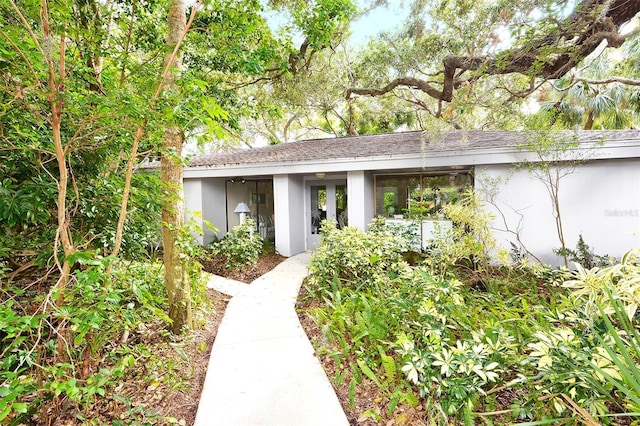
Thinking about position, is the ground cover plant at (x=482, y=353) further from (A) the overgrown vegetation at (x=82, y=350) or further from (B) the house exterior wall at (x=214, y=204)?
(B) the house exterior wall at (x=214, y=204)

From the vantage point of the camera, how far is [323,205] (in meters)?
10.1

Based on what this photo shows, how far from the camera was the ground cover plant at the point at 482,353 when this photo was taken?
192cm

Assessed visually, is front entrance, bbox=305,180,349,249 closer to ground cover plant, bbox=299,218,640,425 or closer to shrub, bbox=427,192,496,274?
shrub, bbox=427,192,496,274

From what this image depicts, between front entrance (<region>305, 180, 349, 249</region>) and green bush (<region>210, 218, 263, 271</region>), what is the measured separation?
2.69 metres

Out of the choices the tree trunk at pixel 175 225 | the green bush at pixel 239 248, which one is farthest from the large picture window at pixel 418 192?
the tree trunk at pixel 175 225

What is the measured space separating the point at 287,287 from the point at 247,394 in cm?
336

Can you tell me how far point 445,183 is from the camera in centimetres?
815

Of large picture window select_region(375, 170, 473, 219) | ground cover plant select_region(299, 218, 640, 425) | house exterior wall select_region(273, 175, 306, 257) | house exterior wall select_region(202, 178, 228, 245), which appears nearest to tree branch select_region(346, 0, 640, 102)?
large picture window select_region(375, 170, 473, 219)

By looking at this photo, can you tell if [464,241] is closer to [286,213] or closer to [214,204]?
[286,213]

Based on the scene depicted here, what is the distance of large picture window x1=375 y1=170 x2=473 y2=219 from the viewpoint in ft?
26.4

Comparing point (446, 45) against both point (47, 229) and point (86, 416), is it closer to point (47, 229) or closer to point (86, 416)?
point (47, 229)

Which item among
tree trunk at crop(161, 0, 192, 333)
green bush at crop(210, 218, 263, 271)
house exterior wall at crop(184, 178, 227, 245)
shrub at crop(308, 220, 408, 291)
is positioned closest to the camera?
tree trunk at crop(161, 0, 192, 333)

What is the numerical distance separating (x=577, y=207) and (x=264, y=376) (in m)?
7.81

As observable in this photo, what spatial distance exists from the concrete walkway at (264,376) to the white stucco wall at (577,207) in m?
5.96
